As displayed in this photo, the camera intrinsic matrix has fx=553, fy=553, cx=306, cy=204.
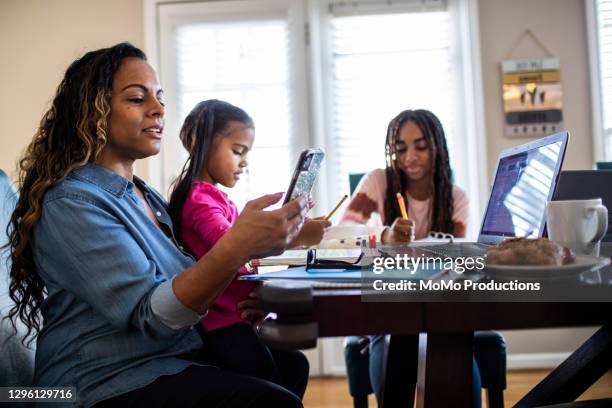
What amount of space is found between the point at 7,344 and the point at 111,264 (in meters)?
0.37

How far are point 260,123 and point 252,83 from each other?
0.21 m

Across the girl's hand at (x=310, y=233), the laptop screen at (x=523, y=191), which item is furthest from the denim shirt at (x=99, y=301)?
the laptop screen at (x=523, y=191)

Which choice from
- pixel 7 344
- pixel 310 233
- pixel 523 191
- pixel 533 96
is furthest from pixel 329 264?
pixel 533 96

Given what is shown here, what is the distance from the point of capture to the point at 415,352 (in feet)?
3.92

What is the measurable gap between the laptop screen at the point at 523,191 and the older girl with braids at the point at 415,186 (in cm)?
48

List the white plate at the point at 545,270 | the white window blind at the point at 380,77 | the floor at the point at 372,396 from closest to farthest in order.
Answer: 1. the white plate at the point at 545,270
2. the floor at the point at 372,396
3. the white window blind at the point at 380,77

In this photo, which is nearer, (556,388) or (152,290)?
(152,290)

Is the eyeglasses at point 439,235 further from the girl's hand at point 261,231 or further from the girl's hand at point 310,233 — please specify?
the girl's hand at point 261,231

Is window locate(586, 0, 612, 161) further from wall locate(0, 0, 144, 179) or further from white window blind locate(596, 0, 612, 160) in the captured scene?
wall locate(0, 0, 144, 179)

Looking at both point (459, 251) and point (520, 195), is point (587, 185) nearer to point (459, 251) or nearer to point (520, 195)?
point (520, 195)

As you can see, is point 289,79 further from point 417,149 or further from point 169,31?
point 417,149

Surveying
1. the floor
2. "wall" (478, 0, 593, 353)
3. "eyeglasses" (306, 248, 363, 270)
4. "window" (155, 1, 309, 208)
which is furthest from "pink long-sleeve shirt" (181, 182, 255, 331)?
"wall" (478, 0, 593, 353)

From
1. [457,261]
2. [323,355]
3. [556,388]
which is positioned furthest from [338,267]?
[323,355]

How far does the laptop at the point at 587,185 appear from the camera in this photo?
4.07 ft
